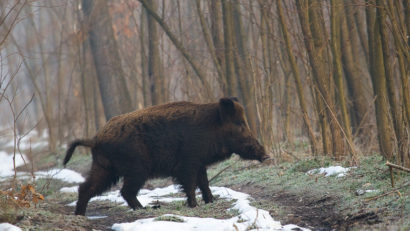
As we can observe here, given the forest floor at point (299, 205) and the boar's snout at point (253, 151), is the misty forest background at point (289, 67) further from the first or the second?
the boar's snout at point (253, 151)

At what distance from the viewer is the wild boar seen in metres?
6.99

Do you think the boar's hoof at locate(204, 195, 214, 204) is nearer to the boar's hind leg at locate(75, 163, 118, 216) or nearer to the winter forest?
the winter forest

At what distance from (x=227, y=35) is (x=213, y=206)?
623cm

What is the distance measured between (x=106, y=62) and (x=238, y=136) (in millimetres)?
10021

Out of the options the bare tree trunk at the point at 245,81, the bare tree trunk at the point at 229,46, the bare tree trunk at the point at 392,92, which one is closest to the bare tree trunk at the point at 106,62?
the bare tree trunk at the point at 245,81

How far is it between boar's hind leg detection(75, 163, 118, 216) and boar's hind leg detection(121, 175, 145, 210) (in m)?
0.23

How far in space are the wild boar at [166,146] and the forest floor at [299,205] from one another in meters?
0.41

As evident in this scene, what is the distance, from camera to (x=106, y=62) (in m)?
16.8

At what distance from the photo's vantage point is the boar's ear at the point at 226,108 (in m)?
7.38

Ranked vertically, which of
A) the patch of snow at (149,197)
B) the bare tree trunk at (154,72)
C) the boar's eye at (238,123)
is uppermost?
the bare tree trunk at (154,72)

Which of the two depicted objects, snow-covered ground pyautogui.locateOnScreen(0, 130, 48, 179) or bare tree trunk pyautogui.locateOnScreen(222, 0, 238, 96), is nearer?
bare tree trunk pyautogui.locateOnScreen(222, 0, 238, 96)

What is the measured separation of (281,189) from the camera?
798 centimetres

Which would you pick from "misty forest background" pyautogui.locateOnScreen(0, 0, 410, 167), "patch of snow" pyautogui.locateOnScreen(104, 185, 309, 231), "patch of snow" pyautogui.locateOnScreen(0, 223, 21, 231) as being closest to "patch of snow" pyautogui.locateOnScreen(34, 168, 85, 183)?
"misty forest background" pyautogui.locateOnScreen(0, 0, 410, 167)

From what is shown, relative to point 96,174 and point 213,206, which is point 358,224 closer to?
point 213,206
